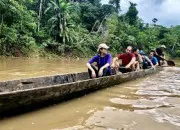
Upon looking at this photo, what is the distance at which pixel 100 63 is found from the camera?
25.5 feet

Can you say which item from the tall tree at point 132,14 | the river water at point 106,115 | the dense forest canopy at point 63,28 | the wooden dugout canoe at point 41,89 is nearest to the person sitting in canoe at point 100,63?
the wooden dugout canoe at point 41,89

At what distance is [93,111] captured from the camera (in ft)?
16.5

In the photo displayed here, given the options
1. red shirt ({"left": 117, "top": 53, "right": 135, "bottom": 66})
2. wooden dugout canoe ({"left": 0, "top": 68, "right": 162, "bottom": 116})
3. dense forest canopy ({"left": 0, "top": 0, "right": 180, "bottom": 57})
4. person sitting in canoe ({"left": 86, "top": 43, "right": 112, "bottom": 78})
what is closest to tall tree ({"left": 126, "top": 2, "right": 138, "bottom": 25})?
dense forest canopy ({"left": 0, "top": 0, "right": 180, "bottom": 57})

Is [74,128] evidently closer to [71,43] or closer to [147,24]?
[71,43]

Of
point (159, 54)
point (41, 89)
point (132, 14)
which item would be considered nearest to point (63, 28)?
point (159, 54)

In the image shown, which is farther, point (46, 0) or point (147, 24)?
point (147, 24)

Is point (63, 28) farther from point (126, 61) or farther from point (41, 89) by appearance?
point (41, 89)

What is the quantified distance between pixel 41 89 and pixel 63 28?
22.2m

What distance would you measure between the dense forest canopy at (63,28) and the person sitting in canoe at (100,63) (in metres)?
13.4

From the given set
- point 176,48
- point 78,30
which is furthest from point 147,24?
point 78,30

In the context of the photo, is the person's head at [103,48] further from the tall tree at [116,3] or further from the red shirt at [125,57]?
the tall tree at [116,3]

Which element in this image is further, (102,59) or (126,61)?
(126,61)

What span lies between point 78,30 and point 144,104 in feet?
81.5

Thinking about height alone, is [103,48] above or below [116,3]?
below
